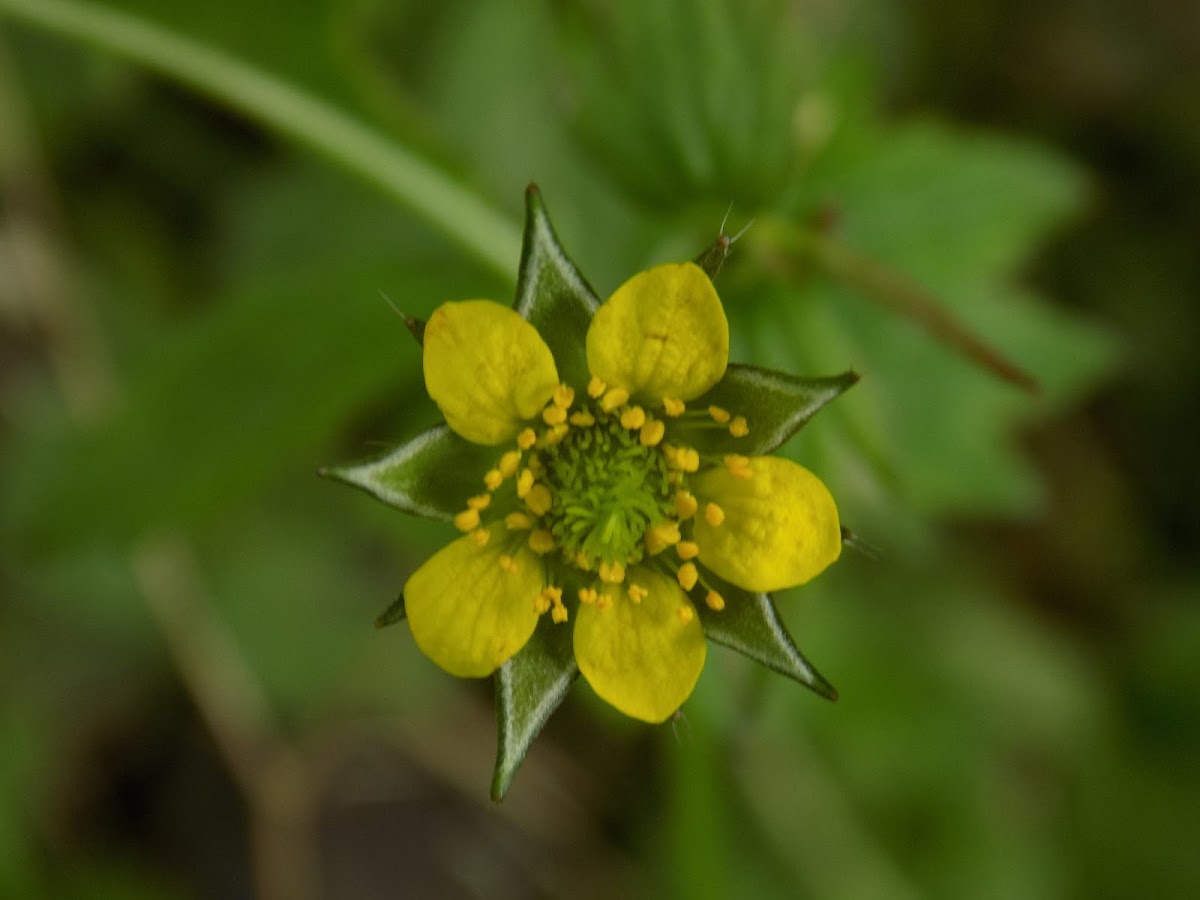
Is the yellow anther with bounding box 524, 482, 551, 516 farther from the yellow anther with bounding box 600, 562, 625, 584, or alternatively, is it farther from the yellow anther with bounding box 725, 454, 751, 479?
the yellow anther with bounding box 725, 454, 751, 479

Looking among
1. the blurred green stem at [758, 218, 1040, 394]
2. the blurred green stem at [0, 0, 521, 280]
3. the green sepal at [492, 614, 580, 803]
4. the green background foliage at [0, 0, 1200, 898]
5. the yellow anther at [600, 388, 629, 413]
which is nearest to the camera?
the green sepal at [492, 614, 580, 803]

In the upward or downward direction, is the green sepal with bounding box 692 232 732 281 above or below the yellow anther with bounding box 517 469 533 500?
above

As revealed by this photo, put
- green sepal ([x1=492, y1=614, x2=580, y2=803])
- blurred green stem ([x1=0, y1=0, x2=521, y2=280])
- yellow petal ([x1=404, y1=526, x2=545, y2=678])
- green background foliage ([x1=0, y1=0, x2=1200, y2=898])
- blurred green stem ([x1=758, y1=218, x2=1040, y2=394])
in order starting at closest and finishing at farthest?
green sepal ([x1=492, y1=614, x2=580, y2=803])
yellow petal ([x1=404, y1=526, x2=545, y2=678])
blurred green stem ([x1=758, y1=218, x2=1040, y2=394])
blurred green stem ([x1=0, y1=0, x2=521, y2=280])
green background foliage ([x1=0, y1=0, x2=1200, y2=898])

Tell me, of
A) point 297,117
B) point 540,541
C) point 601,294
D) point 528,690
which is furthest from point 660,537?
point 297,117

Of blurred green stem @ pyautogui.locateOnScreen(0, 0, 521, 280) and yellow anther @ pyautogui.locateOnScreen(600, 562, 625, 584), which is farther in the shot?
blurred green stem @ pyautogui.locateOnScreen(0, 0, 521, 280)

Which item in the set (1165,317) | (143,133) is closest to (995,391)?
(1165,317)

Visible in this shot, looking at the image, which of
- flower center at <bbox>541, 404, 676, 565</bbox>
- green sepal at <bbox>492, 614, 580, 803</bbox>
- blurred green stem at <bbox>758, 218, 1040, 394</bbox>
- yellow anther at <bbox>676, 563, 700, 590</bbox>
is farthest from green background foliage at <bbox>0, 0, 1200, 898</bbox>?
green sepal at <bbox>492, 614, 580, 803</bbox>

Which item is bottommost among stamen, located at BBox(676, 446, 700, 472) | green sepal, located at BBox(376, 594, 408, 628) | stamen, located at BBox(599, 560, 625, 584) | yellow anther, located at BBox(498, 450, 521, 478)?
stamen, located at BBox(599, 560, 625, 584)

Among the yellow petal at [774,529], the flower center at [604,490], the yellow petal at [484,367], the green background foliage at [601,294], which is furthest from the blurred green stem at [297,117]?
the yellow petal at [774,529]
